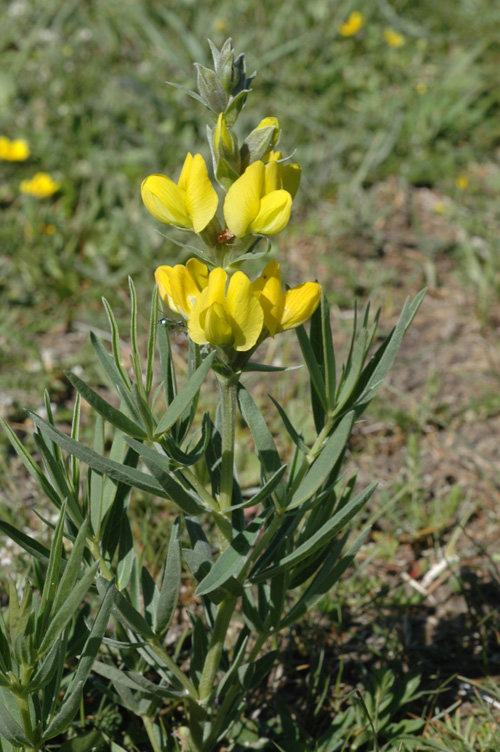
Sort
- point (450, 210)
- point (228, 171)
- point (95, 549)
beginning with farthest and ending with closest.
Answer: point (450, 210) < point (95, 549) < point (228, 171)

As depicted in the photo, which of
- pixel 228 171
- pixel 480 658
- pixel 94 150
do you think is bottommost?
pixel 480 658

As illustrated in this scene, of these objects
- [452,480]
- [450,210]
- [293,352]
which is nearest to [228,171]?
[452,480]

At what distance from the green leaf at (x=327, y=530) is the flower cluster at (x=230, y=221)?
285 millimetres

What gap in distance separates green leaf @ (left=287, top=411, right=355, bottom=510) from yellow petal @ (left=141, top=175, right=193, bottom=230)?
0.41 metres

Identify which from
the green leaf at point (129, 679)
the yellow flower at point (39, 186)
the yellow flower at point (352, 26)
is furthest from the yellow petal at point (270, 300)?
the yellow flower at point (352, 26)

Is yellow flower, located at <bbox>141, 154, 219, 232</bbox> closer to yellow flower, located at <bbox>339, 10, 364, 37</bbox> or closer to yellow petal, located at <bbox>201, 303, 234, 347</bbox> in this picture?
yellow petal, located at <bbox>201, 303, 234, 347</bbox>

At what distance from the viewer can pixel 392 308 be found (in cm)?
333

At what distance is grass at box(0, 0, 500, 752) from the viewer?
193 cm

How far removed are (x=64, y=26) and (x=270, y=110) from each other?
5.18 feet

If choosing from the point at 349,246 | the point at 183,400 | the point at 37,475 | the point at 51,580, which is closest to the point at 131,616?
the point at 51,580

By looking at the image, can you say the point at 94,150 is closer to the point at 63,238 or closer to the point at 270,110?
the point at 63,238

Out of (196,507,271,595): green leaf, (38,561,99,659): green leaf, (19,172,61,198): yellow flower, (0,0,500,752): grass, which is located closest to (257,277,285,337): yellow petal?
(196,507,271,595): green leaf

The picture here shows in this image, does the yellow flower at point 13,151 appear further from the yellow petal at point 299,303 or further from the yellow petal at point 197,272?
the yellow petal at point 299,303

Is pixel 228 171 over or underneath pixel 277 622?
over
